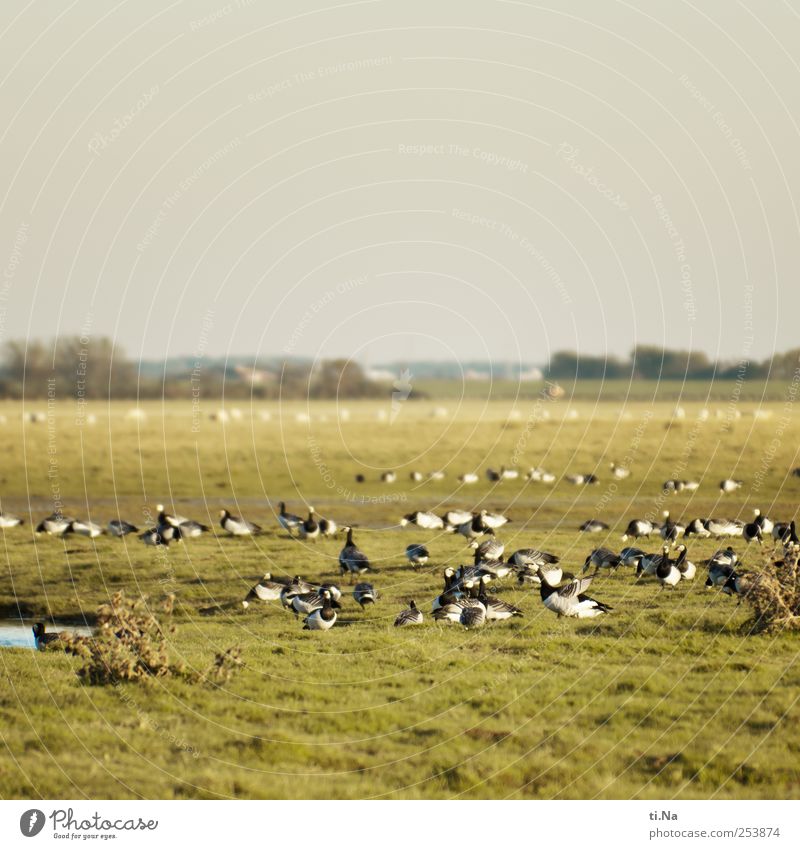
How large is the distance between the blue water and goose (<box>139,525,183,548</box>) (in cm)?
704

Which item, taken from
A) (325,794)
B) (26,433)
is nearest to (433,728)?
(325,794)

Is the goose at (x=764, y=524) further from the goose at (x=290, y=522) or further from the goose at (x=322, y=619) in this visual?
the goose at (x=322, y=619)

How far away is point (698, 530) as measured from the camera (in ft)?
109

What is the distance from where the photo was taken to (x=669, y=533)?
3059 centimetres

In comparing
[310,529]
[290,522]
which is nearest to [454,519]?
[310,529]

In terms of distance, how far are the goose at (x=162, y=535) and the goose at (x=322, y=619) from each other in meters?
11.1

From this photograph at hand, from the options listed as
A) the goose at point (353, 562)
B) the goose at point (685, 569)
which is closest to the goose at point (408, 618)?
the goose at point (353, 562)

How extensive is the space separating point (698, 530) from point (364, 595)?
1384cm

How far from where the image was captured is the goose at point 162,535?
32.0 m

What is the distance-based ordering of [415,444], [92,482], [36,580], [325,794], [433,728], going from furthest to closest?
[415,444]
[92,482]
[36,580]
[433,728]
[325,794]

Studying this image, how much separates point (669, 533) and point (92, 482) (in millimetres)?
29504

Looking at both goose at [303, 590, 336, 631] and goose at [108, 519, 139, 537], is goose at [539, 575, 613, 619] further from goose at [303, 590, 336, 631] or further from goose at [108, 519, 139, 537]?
goose at [108, 519, 139, 537]

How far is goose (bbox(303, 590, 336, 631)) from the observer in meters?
21.5
